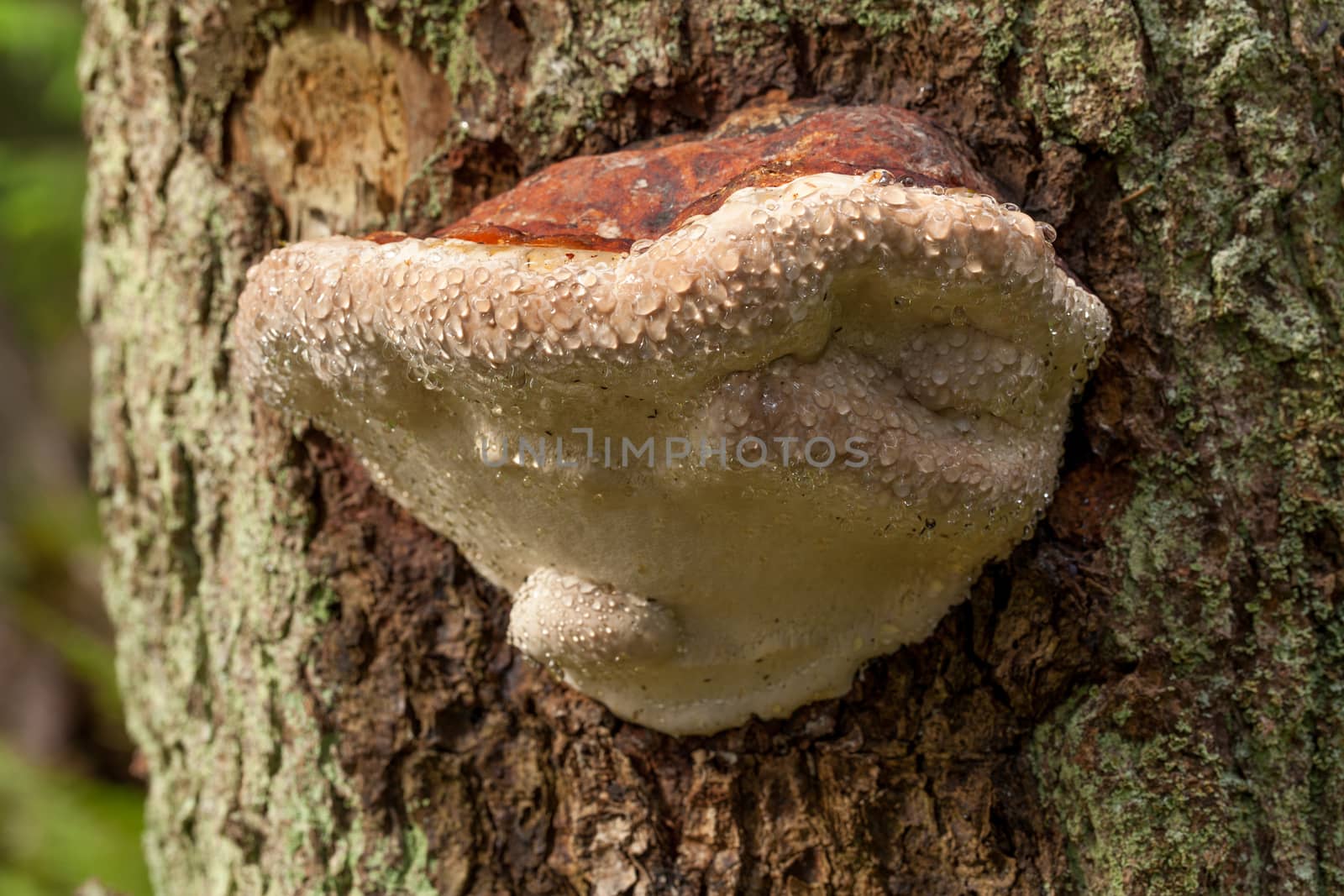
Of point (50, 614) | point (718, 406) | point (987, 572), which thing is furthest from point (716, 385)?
point (50, 614)

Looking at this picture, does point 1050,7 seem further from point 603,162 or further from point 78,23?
point 78,23

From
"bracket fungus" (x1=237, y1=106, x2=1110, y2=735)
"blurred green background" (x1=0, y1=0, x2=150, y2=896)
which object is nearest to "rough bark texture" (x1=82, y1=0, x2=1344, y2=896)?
"bracket fungus" (x1=237, y1=106, x2=1110, y2=735)

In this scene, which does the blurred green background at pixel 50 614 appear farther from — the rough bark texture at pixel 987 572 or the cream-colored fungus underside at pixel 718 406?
the cream-colored fungus underside at pixel 718 406

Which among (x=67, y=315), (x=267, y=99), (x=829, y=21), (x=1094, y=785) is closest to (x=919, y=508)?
(x=1094, y=785)

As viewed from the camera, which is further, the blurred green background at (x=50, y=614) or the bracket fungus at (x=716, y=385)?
the blurred green background at (x=50, y=614)

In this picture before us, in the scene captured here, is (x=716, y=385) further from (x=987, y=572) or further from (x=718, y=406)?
(x=987, y=572)

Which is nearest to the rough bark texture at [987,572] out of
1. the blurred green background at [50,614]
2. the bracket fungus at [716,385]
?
the bracket fungus at [716,385]
